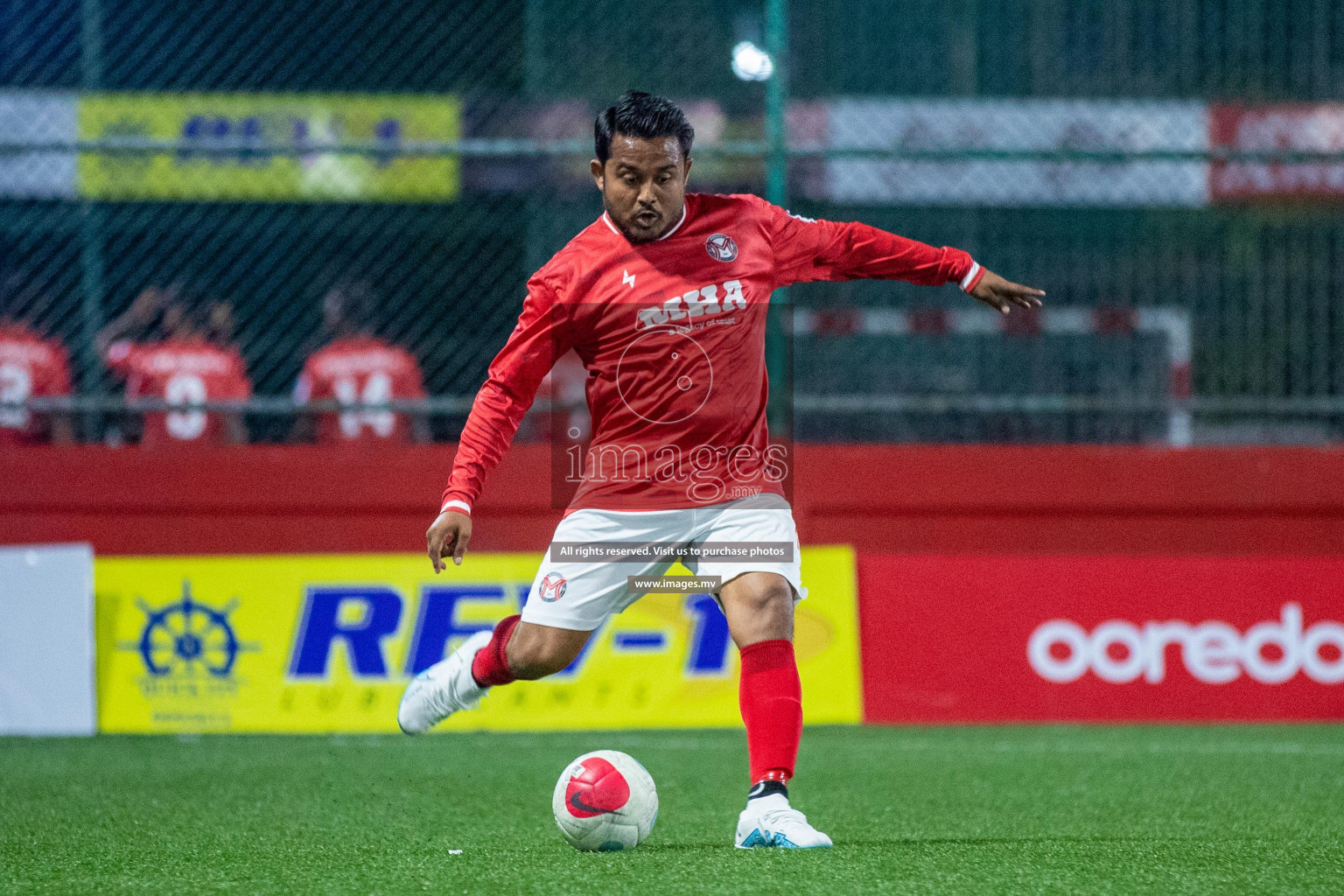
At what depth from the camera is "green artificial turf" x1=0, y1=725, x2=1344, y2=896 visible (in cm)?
371

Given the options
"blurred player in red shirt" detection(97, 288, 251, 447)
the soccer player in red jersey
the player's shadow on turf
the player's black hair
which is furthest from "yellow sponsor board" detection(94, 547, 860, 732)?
the player's black hair

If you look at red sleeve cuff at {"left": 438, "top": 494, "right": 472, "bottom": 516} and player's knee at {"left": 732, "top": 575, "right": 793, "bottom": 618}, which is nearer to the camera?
red sleeve cuff at {"left": 438, "top": 494, "right": 472, "bottom": 516}

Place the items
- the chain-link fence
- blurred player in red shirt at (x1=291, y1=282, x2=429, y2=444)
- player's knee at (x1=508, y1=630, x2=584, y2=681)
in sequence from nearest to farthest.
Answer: player's knee at (x1=508, y1=630, x2=584, y2=681)
blurred player in red shirt at (x1=291, y1=282, x2=429, y2=444)
the chain-link fence

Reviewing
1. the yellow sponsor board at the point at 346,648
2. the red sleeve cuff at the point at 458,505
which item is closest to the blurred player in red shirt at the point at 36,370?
the yellow sponsor board at the point at 346,648

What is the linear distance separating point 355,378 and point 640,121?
178 inches

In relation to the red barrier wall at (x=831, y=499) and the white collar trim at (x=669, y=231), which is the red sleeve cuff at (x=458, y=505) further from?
the red barrier wall at (x=831, y=499)

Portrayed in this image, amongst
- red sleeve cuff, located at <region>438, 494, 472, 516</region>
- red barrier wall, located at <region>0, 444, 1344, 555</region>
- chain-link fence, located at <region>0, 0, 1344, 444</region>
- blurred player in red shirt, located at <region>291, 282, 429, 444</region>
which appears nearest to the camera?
red sleeve cuff, located at <region>438, 494, 472, 516</region>

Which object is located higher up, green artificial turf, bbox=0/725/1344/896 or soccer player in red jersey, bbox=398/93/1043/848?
soccer player in red jersey, bbox=398/93/1043/848

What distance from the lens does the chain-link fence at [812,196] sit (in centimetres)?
846

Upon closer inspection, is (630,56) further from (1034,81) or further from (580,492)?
(580,492)

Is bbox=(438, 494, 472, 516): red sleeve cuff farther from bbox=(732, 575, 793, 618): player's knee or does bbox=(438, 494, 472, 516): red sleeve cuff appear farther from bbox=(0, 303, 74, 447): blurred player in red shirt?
bbox=(0, 303, 74, 447): blurred player in red shirt

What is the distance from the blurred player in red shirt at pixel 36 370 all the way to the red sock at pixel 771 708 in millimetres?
5145

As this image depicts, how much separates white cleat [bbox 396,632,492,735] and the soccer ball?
2.33 feet

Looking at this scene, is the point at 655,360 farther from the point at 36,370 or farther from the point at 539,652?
the point at 36,370
